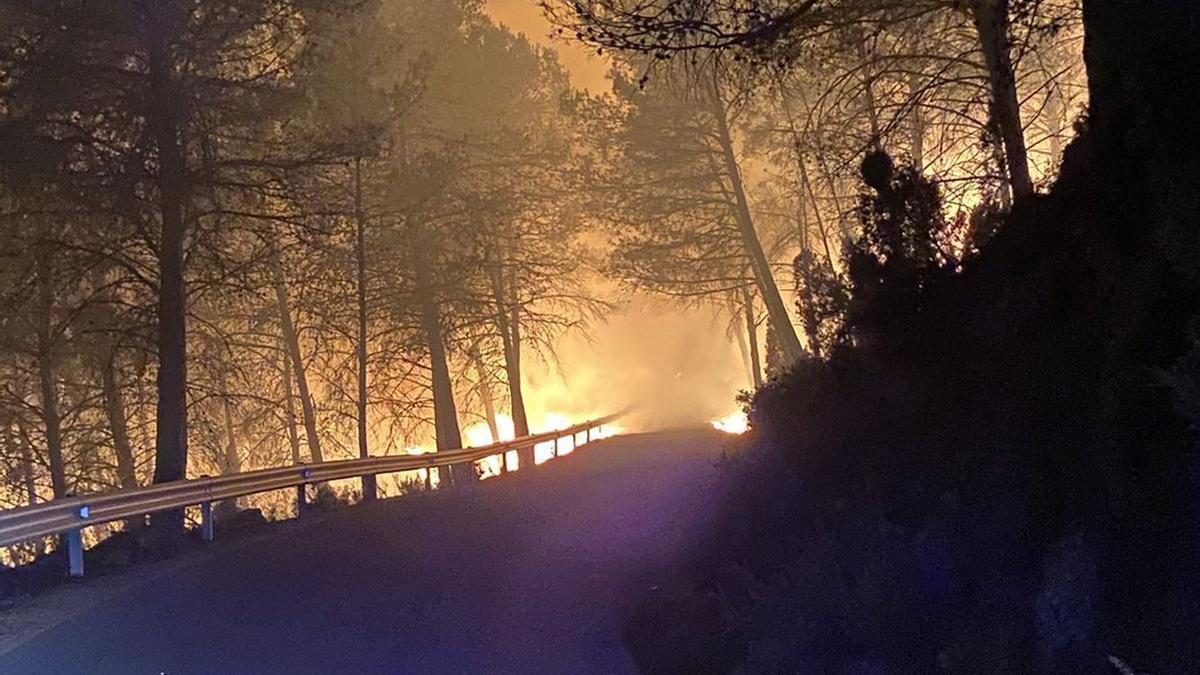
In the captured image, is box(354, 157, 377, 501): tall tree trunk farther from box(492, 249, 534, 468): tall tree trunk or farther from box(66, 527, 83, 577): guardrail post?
box(66, 527, 83, 577): guardrail post

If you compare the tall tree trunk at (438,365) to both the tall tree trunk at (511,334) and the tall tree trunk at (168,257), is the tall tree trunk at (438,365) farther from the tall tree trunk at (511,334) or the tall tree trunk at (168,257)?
the tall tree trunk at (168,257)

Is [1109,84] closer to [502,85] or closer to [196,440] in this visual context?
[196,440]

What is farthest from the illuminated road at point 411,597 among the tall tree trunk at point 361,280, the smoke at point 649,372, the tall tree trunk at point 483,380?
the smoke at point 649,372

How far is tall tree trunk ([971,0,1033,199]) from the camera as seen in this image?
1020 centimetres

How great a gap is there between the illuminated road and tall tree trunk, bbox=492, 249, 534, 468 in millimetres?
13709

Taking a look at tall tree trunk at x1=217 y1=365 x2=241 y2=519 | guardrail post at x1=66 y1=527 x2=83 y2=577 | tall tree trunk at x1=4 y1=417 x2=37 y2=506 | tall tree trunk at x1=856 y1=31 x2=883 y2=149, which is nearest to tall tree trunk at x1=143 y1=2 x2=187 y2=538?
guardrail post at x1=66 y1=527 x2=83 y2=577

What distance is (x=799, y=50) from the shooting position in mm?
10391

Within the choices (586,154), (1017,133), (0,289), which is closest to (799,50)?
(1017,133)

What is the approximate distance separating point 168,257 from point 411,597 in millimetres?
8798

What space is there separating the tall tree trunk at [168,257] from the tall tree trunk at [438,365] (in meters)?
10.5

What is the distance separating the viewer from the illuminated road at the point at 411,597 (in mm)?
8375

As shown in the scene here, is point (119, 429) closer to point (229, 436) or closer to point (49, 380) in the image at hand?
point (49, 380)

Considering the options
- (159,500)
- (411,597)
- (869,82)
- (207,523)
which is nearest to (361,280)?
(207,523)

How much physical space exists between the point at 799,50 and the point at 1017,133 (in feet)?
7.61
